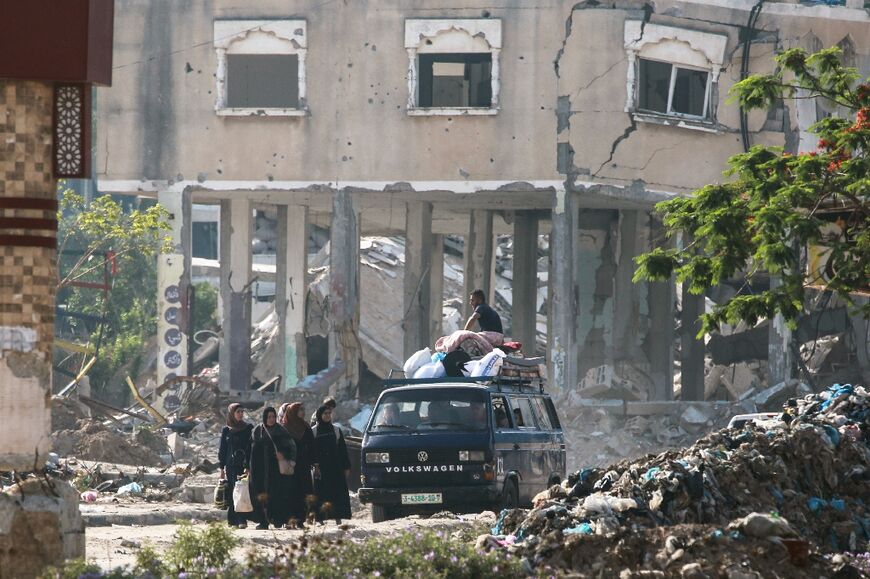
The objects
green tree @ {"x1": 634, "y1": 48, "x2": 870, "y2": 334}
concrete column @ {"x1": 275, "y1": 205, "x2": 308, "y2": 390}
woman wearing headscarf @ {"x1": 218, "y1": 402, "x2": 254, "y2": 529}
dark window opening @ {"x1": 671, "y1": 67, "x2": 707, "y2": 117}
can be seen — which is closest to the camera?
green tree @ {"x1": 634, "y1": 48, "x2": 870, "y2": 334}

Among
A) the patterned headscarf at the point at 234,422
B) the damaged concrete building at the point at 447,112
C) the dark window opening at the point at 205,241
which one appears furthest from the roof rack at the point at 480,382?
the dark window opening at the point at 205,241

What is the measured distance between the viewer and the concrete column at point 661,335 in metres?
34.6

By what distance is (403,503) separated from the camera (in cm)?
1775

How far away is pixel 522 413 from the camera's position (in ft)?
62.0

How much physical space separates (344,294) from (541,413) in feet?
39.6

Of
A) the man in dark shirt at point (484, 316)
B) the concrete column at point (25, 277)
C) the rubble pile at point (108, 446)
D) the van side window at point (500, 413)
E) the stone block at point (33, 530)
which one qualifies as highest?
the concrete column at point (25, 277)

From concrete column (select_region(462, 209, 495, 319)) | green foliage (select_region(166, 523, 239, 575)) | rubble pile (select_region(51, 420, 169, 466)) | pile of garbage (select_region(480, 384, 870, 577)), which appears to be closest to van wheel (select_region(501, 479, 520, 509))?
pile of garbage (select_region(480, 384, 870, 577))

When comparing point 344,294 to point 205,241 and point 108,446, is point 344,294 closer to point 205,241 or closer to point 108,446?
point 108,446

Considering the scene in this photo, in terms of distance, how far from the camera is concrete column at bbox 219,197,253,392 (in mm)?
33188

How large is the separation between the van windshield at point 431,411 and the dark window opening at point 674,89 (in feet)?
48.8

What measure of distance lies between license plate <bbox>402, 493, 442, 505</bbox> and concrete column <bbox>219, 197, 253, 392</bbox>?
15537mm

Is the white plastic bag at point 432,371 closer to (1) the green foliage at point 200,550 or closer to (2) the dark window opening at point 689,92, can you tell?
(1) the green foliage at point 200,550

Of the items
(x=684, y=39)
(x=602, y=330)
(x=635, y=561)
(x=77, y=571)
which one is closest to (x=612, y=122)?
(x=684, y=39)

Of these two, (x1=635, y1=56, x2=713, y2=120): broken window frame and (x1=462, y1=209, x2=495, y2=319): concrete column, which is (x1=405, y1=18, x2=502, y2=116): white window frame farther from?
(x1=462, y1=209, x2=495, y2=319): concrete column
